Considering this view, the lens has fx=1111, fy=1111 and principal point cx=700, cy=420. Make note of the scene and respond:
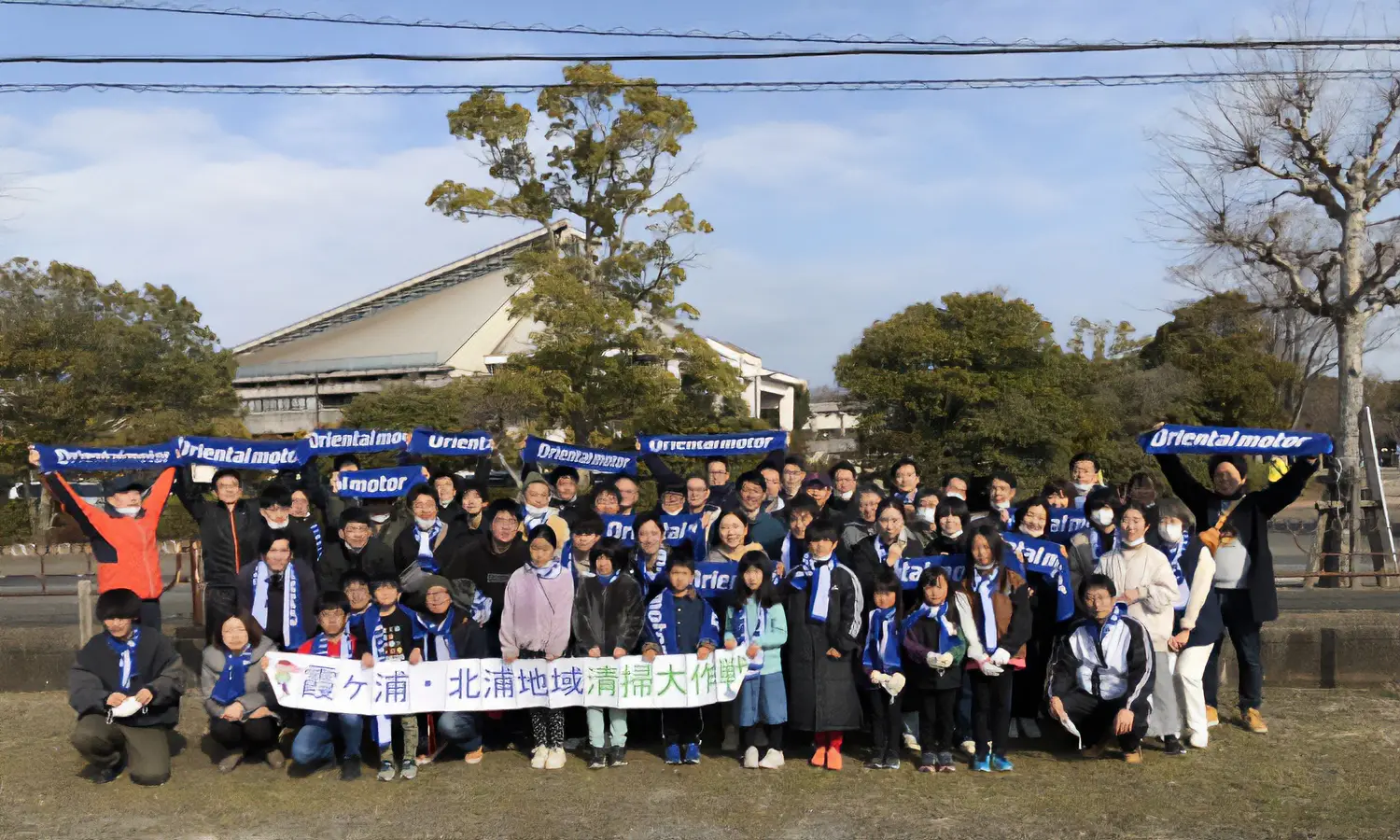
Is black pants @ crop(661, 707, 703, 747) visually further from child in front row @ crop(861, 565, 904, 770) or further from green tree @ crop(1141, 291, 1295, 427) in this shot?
green tree @ crop(1141, 291, 1295, 427)

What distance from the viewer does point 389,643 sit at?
7332 mm

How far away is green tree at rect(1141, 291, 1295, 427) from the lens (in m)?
39.3

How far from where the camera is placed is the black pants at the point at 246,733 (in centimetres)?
731

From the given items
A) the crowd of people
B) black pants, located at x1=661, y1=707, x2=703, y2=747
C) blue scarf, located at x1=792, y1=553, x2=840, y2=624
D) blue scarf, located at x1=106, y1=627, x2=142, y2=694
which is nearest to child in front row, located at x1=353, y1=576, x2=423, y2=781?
the crowd of people

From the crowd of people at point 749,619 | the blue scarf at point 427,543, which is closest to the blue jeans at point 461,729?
the crowd of people at point 749,619

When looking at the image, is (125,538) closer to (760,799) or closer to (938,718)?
Result: (760,799)

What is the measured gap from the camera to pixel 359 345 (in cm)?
5772

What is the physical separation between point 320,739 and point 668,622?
7.83 ft

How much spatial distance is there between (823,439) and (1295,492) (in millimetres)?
51240

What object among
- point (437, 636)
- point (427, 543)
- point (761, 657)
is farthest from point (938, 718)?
point (427, 543)

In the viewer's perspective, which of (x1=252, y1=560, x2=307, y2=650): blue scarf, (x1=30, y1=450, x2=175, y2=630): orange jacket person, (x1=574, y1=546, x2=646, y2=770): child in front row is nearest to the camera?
(x1=574, y1=546, x2=646, y2=770): child in front row

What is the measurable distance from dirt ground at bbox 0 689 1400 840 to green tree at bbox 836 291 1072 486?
80.3 ft

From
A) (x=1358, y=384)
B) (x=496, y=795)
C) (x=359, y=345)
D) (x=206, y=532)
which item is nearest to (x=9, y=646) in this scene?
(x=206, y=532)

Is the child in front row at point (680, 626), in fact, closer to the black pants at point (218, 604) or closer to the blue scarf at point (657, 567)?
the blue scarf at point (657, 567)
